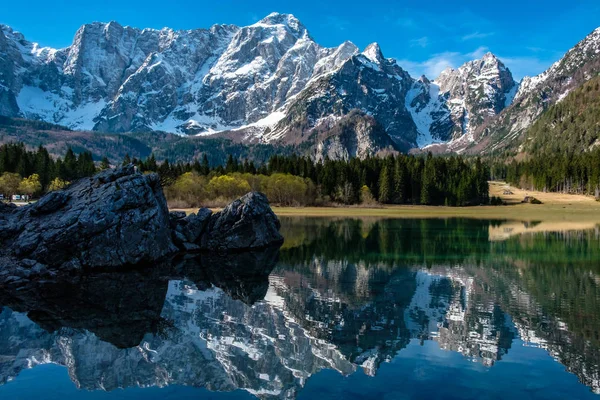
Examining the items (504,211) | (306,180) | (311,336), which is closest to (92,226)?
(311,336)

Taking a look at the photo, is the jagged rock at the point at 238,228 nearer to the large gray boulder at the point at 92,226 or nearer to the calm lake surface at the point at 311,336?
the large gray boulder at the point at 92,226

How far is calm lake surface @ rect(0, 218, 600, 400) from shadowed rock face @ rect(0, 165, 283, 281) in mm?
3410

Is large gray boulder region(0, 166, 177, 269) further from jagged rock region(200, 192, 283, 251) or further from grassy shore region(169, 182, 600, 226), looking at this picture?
grassy shore region(169, 182, 600, 226)

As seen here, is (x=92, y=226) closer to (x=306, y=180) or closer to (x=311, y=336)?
(x=311, y=336)

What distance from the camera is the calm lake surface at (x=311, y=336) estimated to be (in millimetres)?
16766

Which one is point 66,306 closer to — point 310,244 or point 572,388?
point 572,388

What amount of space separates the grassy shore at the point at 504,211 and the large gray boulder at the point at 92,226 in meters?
Answer: 73.0

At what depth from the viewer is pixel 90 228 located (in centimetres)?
3556

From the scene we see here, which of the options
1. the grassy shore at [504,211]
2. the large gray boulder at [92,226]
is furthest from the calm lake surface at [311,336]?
the grassy shore at [504,211]

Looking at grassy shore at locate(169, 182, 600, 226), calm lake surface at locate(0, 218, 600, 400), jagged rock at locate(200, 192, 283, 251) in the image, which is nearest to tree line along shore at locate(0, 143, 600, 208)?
grassy shore at locate(169, 182, 600, 226)

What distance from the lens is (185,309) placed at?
2627 centimetres

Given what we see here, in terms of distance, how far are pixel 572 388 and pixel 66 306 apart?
23.8m

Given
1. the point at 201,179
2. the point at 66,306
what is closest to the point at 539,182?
the point at 201,179

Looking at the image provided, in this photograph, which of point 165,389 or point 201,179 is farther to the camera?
point 201,179
